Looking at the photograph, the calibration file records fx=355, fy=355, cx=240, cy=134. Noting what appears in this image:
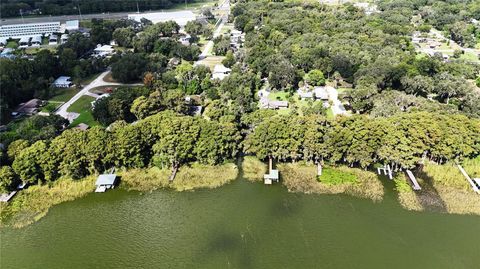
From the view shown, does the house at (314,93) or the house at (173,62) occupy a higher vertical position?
the house at (173,62)

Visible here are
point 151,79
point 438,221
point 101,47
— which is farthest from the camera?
point 101,47

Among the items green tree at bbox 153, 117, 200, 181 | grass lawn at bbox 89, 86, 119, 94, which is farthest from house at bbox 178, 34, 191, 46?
green tree at bbox 153, 117, 200, 181

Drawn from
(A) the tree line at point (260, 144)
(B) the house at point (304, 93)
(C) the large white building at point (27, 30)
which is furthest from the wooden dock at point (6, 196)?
(C) the large white building at point (27, 30)

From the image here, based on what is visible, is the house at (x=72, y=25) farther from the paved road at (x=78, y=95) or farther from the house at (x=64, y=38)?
the paved road at (x=78, y=95)

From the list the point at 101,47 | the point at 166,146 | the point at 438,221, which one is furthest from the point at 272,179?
the point at 101,47

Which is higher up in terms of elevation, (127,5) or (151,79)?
(127,5)

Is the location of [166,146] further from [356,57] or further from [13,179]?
[356,57]

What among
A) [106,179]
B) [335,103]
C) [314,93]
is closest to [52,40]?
[106,179]
